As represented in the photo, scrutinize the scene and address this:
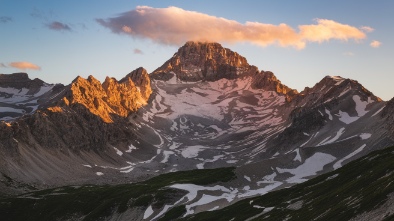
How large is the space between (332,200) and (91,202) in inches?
3664

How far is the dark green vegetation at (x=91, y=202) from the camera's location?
457 feet

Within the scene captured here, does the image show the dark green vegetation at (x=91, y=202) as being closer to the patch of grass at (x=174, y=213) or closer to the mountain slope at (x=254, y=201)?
the mountain slope at (x=254, y=201)

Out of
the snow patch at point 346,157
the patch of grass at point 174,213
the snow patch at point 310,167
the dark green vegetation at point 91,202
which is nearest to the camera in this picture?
the patch of grass at point 174,213

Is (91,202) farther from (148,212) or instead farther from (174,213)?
(174,213)

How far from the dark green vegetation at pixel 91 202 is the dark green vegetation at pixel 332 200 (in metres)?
24.7

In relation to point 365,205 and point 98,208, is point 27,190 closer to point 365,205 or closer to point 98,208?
point 98,208

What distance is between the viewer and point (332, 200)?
74312mm

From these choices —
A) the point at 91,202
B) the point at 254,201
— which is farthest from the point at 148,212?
the point at 254,201

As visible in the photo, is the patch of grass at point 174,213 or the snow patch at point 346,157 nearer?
the patch of grass at point 174,213

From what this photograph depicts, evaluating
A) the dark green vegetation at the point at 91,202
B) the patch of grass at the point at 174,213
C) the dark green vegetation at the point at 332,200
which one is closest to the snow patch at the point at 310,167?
the dark green vegetation at the point at 91,202

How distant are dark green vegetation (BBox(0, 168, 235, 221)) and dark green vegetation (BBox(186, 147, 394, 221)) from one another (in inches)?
972

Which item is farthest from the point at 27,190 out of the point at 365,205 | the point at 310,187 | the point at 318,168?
the point at 365,205

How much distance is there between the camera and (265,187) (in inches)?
5906

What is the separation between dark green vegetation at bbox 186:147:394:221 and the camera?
59656 mm
